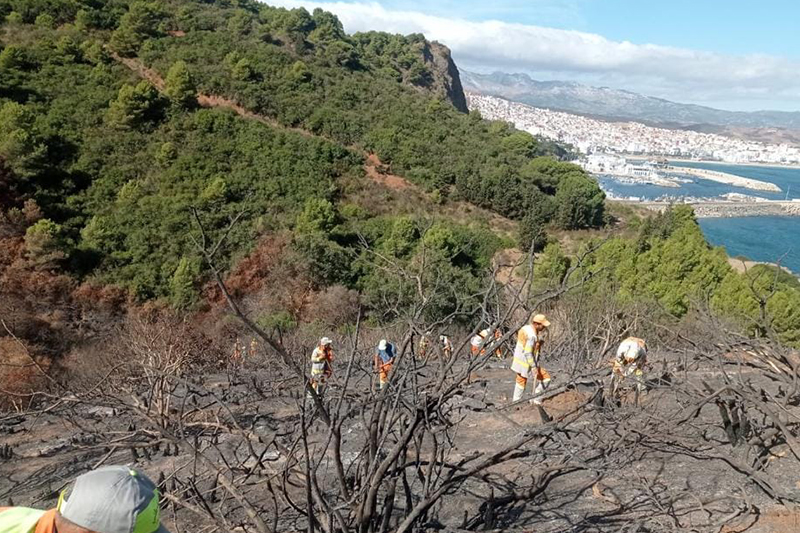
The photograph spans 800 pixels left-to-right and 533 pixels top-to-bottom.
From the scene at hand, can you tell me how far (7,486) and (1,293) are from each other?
37.6 feet

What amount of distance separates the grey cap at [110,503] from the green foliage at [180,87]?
85.3 ft

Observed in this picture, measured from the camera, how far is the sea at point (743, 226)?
152 ft

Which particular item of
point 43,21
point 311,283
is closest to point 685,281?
point 311,283

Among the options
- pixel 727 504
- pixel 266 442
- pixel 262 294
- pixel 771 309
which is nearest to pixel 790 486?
pixel 727 504

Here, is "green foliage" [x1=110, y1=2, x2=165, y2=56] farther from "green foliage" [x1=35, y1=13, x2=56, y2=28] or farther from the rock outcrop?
the rock outcrop

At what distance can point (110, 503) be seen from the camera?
136cm

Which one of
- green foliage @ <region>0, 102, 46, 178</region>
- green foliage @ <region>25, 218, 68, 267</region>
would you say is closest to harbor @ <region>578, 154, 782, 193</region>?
green foliage @ <region>0, 102, 46, 178</region>

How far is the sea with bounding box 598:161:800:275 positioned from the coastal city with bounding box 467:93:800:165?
45285 mm

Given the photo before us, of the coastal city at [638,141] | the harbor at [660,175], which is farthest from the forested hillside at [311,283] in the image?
the coastal city at [638,141]

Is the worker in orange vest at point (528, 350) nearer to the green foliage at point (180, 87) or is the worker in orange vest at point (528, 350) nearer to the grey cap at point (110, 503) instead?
the grey cap at point (110, 503)

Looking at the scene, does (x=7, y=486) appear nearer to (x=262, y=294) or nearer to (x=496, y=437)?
(x=496, y=437)

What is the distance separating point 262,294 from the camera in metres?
18.8

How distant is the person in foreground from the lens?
1355mm

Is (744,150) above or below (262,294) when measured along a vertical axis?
above
